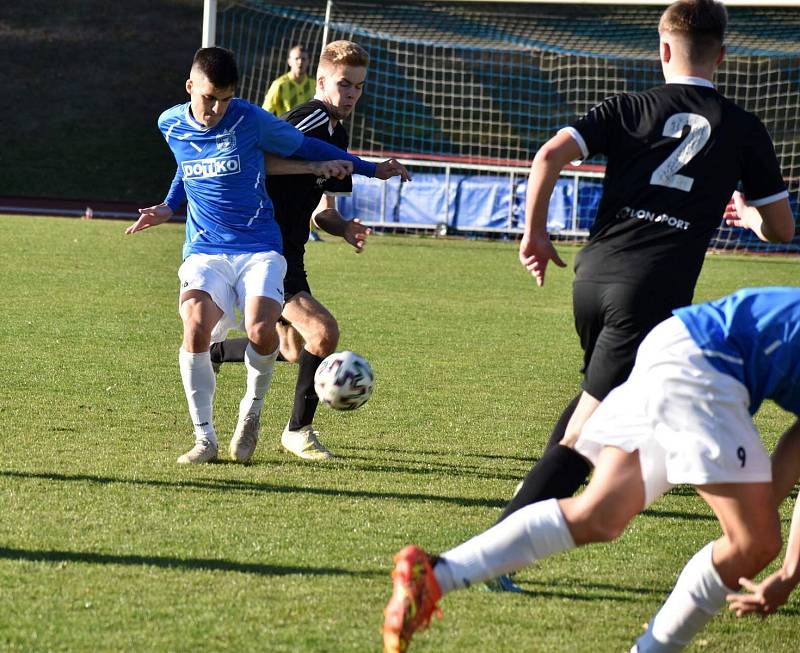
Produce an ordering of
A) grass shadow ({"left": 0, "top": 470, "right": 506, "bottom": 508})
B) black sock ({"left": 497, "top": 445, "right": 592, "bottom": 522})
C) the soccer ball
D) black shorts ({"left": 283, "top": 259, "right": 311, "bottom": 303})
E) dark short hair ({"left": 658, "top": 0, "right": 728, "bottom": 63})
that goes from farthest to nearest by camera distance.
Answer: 1. black shorts ({"left": 283, "top": 259, "right": 311, "bottom": 303})
2. the soccer ball
3. grass shadow ({"left": 0, "top": 470, "right": 506, "bottom": 508})
4. dark short hair ({"left": 658, "top": 0, "right": 728, "bottom": 63})
5. black sock ({"left": 497, "top": 445, "right": 592, "bottom": 522})

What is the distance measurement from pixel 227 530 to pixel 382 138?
23915 millimetres

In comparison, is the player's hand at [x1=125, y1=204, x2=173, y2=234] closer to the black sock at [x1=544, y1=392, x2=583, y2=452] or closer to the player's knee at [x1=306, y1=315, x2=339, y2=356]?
the player's knee at [x1=306, y1=315, x2=339, y2=356]

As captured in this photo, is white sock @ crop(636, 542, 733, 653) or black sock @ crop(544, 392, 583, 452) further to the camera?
black sock @ crop(544, 392, 583, 452)

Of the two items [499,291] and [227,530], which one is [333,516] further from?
[499,291]

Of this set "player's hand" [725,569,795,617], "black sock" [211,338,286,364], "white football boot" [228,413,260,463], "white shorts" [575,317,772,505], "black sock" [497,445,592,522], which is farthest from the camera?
"black sock" [211,338,286,364]

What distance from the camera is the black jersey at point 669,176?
4004 millimetres

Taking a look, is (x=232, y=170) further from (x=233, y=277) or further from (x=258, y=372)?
(x=258, y=372)

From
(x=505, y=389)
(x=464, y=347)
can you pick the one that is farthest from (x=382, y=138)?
(x=505, y=389)

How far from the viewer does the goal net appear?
20.5 m

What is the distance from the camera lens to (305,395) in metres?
6.09

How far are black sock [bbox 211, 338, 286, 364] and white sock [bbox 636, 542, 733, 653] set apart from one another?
368cm

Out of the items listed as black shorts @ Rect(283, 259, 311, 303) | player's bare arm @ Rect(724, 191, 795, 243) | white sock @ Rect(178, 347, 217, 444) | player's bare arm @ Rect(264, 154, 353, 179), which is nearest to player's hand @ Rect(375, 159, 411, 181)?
player's bare arm @ Rect(264, 154, 353, 179)

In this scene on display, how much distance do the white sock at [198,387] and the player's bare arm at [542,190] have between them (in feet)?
7.28

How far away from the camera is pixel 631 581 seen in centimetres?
419
